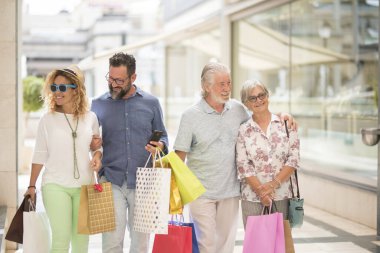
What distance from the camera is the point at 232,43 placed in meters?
13.3

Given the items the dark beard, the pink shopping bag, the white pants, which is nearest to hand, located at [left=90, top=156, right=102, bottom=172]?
the dark beard

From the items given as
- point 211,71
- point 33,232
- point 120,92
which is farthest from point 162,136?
point 33,232

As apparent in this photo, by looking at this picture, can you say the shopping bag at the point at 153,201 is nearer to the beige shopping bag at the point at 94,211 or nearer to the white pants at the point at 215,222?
the beige shopping bag at the point at 94,211

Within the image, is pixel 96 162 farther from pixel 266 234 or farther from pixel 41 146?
pixel 266 234

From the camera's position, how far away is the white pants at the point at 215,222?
4.26 m

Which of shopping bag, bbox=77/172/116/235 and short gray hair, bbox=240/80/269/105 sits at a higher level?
short gray hair, bbox=240/80/269/105

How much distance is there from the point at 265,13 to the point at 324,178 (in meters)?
4.63

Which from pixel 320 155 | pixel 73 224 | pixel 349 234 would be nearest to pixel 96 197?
pixel 73 224

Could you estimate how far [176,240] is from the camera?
12.9 ft

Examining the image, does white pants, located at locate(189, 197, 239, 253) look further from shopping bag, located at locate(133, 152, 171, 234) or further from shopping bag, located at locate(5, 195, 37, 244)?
shopping bag, located at locate(5, 195, 37, 244)

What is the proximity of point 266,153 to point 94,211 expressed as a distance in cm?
107

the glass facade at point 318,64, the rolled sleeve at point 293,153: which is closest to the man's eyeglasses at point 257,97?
the rolled sleeve at point 293,153

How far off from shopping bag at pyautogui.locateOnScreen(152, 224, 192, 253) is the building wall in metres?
2.32

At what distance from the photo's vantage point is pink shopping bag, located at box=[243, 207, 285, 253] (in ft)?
13.1
